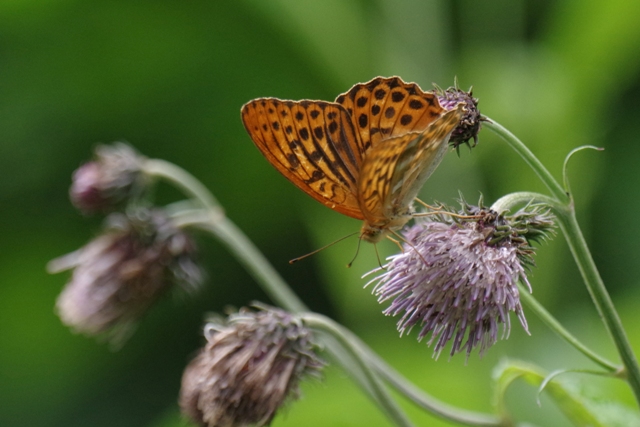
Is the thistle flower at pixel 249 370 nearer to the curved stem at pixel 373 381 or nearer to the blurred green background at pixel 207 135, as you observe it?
the curved stem at pixel 373 381

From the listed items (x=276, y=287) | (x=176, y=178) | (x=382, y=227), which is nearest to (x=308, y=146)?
(x=382, y=227)

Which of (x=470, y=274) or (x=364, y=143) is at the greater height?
(x=364, y=143)

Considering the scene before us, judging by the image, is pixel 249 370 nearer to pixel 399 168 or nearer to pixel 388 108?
pixel 399 168

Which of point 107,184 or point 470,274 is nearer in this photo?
point 470,274

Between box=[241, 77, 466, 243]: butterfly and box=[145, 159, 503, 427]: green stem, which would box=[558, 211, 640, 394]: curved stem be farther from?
box=[145, 159, 503, 427]: green stem

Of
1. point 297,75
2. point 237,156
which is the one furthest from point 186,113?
point 297,75

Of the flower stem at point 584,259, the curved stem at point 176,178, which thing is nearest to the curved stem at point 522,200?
the flower stem at point 584,259
